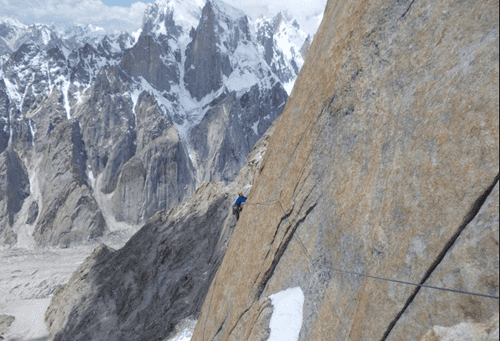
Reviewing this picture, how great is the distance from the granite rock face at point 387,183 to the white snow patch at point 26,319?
4647cm

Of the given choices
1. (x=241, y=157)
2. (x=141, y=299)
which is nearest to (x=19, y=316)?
(x=141, y=299)

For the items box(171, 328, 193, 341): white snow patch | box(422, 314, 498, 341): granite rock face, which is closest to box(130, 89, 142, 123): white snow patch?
box(171, 328, 193, 341): white snow patch

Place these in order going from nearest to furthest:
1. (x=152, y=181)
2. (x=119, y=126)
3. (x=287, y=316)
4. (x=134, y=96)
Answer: (x=287, y=316), (x=152, y=181), (x=119, y=126), (x=134, y=96)

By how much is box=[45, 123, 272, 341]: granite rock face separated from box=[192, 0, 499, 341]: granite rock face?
12.1 m

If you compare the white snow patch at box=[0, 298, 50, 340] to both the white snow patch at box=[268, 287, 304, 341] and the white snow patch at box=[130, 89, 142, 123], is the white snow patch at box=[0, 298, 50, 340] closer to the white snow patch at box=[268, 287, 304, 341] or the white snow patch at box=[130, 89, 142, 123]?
the white snow patch at box=[268, 287, 304, 341]

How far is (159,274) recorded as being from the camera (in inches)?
1019

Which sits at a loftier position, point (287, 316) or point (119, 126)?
point (119, 126)

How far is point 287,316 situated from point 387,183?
311 centimetres

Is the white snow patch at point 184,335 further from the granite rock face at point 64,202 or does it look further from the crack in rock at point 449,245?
the granite rock face at point 64,202

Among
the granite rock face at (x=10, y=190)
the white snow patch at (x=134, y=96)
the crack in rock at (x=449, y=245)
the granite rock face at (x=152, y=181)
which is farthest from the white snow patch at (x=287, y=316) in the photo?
the white snow patch at (x=134, y=96)

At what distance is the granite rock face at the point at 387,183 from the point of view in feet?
11.4

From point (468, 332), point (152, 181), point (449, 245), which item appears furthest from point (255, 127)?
point (468, 332)

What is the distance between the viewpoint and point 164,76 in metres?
176

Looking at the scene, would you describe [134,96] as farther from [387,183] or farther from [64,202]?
[387,183]
